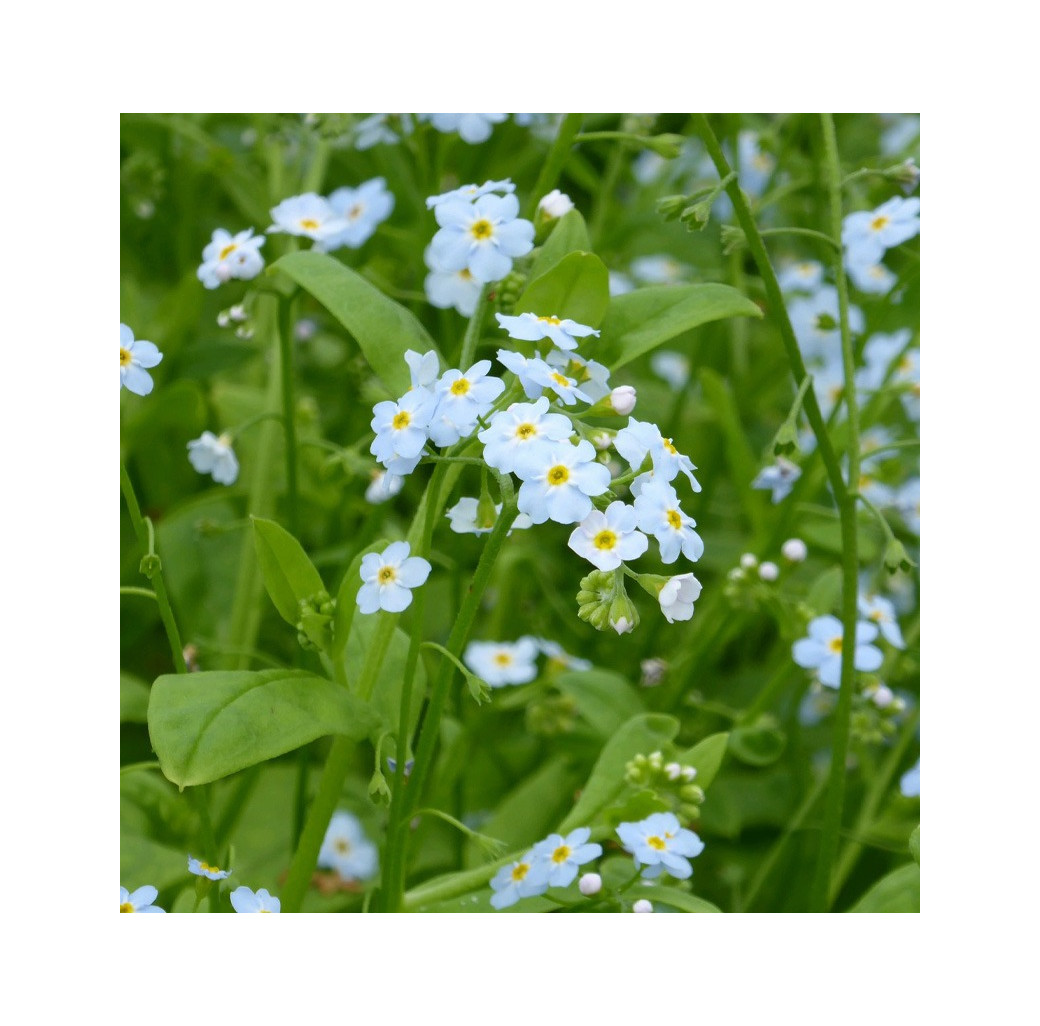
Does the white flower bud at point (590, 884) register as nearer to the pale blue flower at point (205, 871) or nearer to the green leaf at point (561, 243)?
the pale blue flower at point (205, 871)

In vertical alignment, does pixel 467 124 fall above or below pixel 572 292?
above

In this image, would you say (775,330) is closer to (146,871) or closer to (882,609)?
(882,609)

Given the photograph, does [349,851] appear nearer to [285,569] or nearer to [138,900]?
[138,900]

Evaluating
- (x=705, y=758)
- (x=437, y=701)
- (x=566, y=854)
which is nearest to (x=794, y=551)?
(x=705, y=758)

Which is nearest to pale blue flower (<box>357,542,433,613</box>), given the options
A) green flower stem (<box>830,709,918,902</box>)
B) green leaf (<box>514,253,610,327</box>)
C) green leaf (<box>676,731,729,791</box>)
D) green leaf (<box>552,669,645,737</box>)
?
green leaf (<box>514,253,610,327</box>)

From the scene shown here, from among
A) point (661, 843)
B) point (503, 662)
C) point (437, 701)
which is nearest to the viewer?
point (437, 701)

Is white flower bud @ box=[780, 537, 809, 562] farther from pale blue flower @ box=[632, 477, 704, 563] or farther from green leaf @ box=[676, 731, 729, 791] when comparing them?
pale blue flower @ box=[632, 477, 704, 563]
